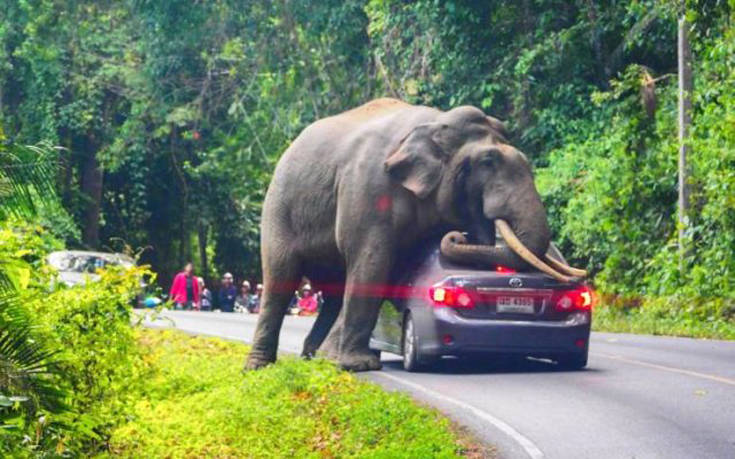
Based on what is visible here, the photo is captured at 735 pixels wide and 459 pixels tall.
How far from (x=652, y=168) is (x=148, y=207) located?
24491 mm

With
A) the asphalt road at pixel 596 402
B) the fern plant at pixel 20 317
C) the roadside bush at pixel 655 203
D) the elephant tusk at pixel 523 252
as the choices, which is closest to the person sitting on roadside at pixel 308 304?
the roadside bush at pixel 655 203

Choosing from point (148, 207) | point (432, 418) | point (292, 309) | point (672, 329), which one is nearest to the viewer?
point (432, 418)

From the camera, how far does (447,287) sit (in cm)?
1619

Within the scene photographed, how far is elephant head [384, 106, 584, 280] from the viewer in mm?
16562

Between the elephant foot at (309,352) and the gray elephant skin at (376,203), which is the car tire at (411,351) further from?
the elephant foot at (309,352)

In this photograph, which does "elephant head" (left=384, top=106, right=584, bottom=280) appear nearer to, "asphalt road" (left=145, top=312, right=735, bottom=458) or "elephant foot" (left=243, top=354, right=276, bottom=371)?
"asphalt road" (left=145, top=312, right=735, bottom=458)

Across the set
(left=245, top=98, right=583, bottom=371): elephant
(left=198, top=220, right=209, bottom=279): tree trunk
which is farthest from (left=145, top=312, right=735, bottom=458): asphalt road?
(left=198, top=220, right=209, bottom=279): tree trunk

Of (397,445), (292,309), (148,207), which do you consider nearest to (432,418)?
(397,445)

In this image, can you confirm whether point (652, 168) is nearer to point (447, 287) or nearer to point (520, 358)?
point (520, 358)

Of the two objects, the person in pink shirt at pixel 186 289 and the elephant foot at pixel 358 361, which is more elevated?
the person in pink shirt at pixel 186 289

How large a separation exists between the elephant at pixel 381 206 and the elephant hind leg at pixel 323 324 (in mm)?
548

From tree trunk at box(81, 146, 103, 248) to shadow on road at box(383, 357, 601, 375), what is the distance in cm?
3151

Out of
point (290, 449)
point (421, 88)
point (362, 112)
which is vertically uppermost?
point (421, 88)

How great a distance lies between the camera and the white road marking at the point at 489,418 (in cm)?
1156
